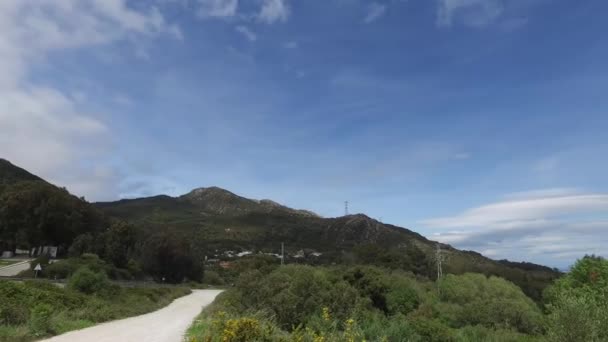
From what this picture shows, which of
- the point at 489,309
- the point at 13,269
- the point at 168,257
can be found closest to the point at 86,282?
the point at 489,309

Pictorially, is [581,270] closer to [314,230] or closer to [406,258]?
[406,258]

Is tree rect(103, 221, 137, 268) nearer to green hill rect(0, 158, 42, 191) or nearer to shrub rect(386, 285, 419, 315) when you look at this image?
shrub rect(386, 285, 419, 315)

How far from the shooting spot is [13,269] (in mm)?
54531

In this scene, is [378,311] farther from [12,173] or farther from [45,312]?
[12,173]

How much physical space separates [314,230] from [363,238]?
18736mm

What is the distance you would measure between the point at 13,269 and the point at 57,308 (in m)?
40.4

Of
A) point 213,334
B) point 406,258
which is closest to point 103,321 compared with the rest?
point 213,334

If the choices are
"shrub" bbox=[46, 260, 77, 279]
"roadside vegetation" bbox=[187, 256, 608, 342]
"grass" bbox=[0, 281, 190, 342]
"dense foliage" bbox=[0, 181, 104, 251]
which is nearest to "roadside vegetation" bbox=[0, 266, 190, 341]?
"grass" bbox=[0, 281, 190, 342]

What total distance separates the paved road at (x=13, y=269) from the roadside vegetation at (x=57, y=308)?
74.2 feet

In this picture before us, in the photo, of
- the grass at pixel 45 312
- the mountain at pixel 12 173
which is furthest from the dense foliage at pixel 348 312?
the mountain at pixel 12 173

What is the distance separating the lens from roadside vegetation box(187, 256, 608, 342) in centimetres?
945

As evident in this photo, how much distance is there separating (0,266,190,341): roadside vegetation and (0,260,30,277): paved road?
2261cm

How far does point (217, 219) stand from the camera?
192 metres

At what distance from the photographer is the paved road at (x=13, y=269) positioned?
50.8 meters
